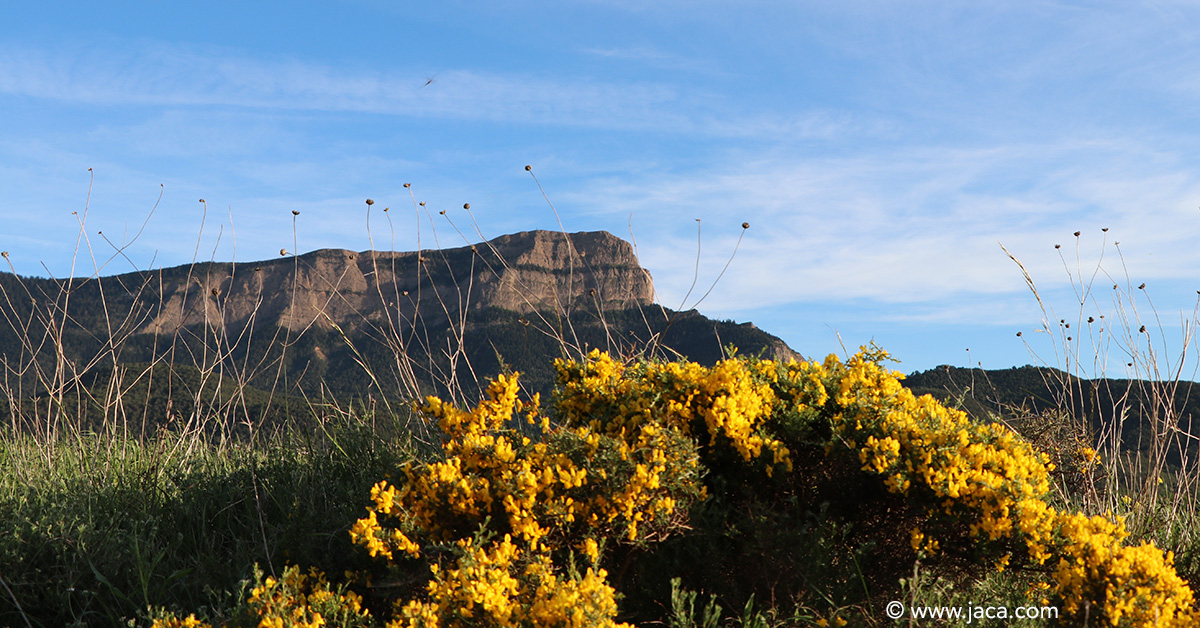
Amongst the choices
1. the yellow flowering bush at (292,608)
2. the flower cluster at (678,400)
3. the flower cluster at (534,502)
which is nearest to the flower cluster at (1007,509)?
the flower cluster at (678,400)

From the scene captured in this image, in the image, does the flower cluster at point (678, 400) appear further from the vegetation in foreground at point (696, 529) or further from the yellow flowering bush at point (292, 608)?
the yellow flowering bush at point (292, 608)

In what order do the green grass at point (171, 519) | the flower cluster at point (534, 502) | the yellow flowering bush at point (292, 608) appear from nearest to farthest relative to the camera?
the yellow flowering bush at point (292, 608) < the flower cluster at point (534, 502) < the green grass at point (171, 519)

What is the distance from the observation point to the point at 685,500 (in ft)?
8.25

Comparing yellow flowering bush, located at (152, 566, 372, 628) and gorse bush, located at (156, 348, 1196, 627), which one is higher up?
gorse bush, located at (156, 348, 1196, 627)

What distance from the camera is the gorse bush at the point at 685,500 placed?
7.29 ft

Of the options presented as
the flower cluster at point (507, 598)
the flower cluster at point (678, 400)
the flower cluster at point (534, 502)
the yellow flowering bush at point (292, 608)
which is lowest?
the yellow flowering bush at point (292, 608)

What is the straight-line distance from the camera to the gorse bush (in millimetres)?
2223

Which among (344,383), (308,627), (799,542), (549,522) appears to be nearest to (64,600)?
(308,627)

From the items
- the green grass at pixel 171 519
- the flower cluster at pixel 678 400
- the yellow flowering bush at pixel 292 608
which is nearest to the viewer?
the yellow flowering bush at pixel 292 608

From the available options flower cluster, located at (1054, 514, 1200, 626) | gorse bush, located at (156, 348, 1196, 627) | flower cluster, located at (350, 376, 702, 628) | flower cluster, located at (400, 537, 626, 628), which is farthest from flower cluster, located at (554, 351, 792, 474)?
flower cluster, located at (1054, 514, 1200, 626)

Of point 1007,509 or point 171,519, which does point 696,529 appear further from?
point 171,519

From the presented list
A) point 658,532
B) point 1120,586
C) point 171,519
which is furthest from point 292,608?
point 1120,586

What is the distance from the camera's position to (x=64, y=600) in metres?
2.92

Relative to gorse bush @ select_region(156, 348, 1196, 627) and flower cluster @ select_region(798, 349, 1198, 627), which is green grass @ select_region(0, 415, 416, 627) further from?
flower cluster @ select_region(798, 349, 1198, 627)
